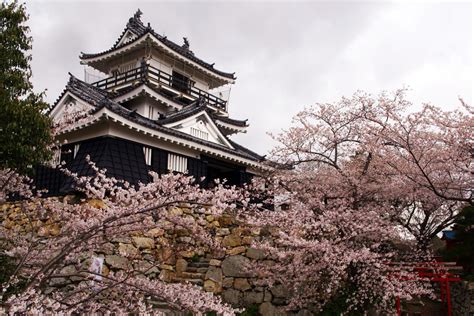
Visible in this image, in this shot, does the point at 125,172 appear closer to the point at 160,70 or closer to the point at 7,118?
the point at 7,118

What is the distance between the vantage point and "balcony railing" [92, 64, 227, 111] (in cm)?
1699

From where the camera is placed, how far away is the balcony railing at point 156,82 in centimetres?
1699

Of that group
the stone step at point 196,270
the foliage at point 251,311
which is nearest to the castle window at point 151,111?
the stone step at point 196,270

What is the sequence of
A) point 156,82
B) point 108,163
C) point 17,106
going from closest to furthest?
point 17,106, point 108,163, point 156,82

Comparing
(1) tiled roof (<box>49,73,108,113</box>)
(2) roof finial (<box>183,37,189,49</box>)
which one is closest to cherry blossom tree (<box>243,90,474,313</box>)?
(1) tiled roof (<box>49,73,108,113</box>)

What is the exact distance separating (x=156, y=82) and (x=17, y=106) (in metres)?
10.3

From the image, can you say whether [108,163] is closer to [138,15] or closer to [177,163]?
[177,163]

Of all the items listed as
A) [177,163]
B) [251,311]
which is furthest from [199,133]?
[251,311]

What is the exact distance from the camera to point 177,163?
532 inches

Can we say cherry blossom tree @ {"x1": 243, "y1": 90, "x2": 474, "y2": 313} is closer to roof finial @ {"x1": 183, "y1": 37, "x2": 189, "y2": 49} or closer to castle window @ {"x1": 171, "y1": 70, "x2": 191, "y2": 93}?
castle window @ {"x1": 171, "y1": 70, "x2": 191, "y2": 93}

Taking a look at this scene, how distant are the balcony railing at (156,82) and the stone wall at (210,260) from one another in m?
7.78

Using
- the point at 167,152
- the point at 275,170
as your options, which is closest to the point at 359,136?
the point at 275,170

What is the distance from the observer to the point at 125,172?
11.3m

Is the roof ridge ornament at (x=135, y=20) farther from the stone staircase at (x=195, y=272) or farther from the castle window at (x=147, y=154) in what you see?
the stone staircase at (x=195, y=272)
